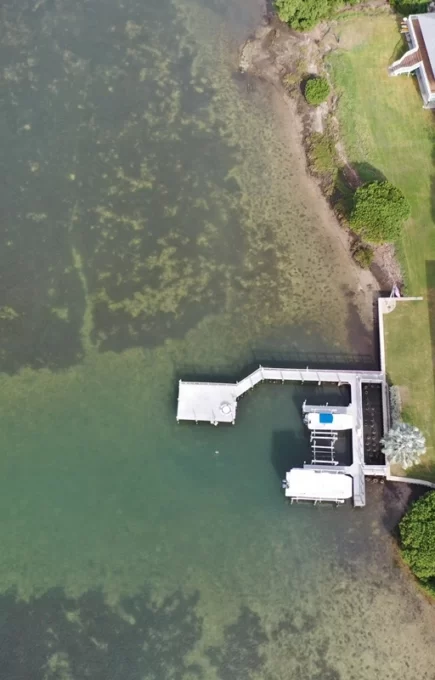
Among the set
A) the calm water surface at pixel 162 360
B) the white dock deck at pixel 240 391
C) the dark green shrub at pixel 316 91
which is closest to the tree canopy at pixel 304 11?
the calm water surface at pixel 162 360

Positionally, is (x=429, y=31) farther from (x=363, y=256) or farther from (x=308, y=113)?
(x=363, y=256)

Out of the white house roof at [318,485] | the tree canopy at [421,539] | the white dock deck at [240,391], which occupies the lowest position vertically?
the tree canopy at [421,539]

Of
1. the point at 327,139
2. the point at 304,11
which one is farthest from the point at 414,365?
the point at 304,11

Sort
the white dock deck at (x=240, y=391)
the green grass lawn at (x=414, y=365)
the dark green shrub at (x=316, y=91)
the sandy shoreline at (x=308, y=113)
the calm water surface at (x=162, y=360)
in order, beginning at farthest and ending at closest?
the dark green shrub at (x=316, y=91), the sandy shoreline at (x=308, y=113), the white dock deck at (x=240, y=391), the green grass lawn at (x=414, y=365), the calm water surface at (x=162, y=360)

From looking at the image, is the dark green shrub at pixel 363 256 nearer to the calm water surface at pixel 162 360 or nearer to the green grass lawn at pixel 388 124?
the calm water surface at pixel 162 360

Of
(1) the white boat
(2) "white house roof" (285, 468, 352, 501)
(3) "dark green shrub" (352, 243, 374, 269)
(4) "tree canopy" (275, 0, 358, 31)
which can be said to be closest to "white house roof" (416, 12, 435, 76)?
(4) "tree canopy" (275, 0, 358, 31)

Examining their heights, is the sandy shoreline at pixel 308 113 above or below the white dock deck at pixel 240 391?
above

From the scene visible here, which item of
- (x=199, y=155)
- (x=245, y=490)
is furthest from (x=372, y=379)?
(x=199, y=155)
